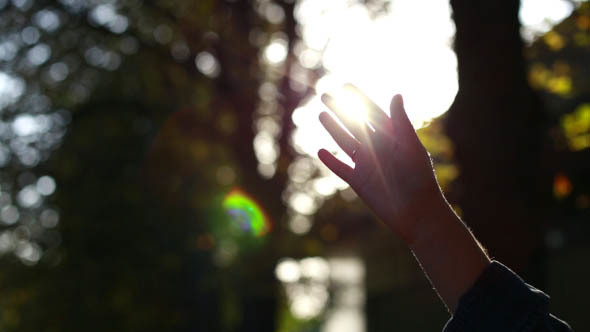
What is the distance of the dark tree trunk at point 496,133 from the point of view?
4.75 m

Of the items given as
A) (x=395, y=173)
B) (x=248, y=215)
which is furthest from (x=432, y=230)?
(x=248, y=215)

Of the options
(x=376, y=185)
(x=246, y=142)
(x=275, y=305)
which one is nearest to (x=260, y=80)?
(x=246, y=142)

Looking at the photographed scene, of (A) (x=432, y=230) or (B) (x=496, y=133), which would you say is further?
(B) (x=496, y=133)

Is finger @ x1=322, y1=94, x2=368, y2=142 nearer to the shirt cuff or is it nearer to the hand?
the hand

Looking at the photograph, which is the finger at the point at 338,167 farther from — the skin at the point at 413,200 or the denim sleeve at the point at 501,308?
the denim sleeve at the point at 501,308

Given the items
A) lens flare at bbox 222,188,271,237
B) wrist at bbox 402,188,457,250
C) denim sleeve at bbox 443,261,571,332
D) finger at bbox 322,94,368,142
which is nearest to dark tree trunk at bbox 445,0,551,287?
finger at bbox 322,94,368,142

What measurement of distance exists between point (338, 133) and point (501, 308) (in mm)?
646

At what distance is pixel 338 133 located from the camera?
70.1 inches

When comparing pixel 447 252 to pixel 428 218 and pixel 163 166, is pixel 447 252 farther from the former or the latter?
pixel 163 166

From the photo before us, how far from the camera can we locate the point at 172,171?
1395 cm

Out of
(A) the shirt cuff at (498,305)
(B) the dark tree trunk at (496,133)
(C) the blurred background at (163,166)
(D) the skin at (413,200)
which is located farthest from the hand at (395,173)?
Result: (C) the blurred background at (163,166)

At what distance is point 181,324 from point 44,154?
14.8 ft

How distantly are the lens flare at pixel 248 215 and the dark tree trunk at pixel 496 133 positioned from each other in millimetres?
8052

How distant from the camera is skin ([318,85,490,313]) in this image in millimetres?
1398
